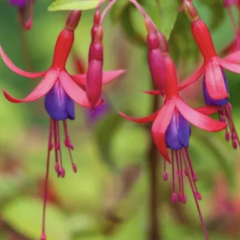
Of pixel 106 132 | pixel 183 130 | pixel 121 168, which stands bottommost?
pixel 121 168

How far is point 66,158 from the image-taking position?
168 cm

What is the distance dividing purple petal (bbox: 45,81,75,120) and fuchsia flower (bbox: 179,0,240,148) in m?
0.14

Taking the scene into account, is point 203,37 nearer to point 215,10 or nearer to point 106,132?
point 215,10

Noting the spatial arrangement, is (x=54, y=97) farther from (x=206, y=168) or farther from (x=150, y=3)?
(x=206, y=168)

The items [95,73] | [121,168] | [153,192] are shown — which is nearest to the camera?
[95,73]

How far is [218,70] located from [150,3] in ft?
0.43

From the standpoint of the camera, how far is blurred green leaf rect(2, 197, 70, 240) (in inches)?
47.1

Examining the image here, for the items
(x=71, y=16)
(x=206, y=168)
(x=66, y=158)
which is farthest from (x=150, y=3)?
(x=66, y=158)

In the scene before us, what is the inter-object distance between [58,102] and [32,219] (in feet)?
1.31

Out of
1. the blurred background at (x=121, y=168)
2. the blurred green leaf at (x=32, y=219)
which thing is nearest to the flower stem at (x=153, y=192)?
the blurred background at (x=121, y=168)

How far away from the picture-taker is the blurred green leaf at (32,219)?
1195 millimetres

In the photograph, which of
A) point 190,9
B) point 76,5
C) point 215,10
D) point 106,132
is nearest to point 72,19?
point 76,5

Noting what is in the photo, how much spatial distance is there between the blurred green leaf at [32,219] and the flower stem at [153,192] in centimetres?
14

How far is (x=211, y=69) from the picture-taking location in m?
0.86
